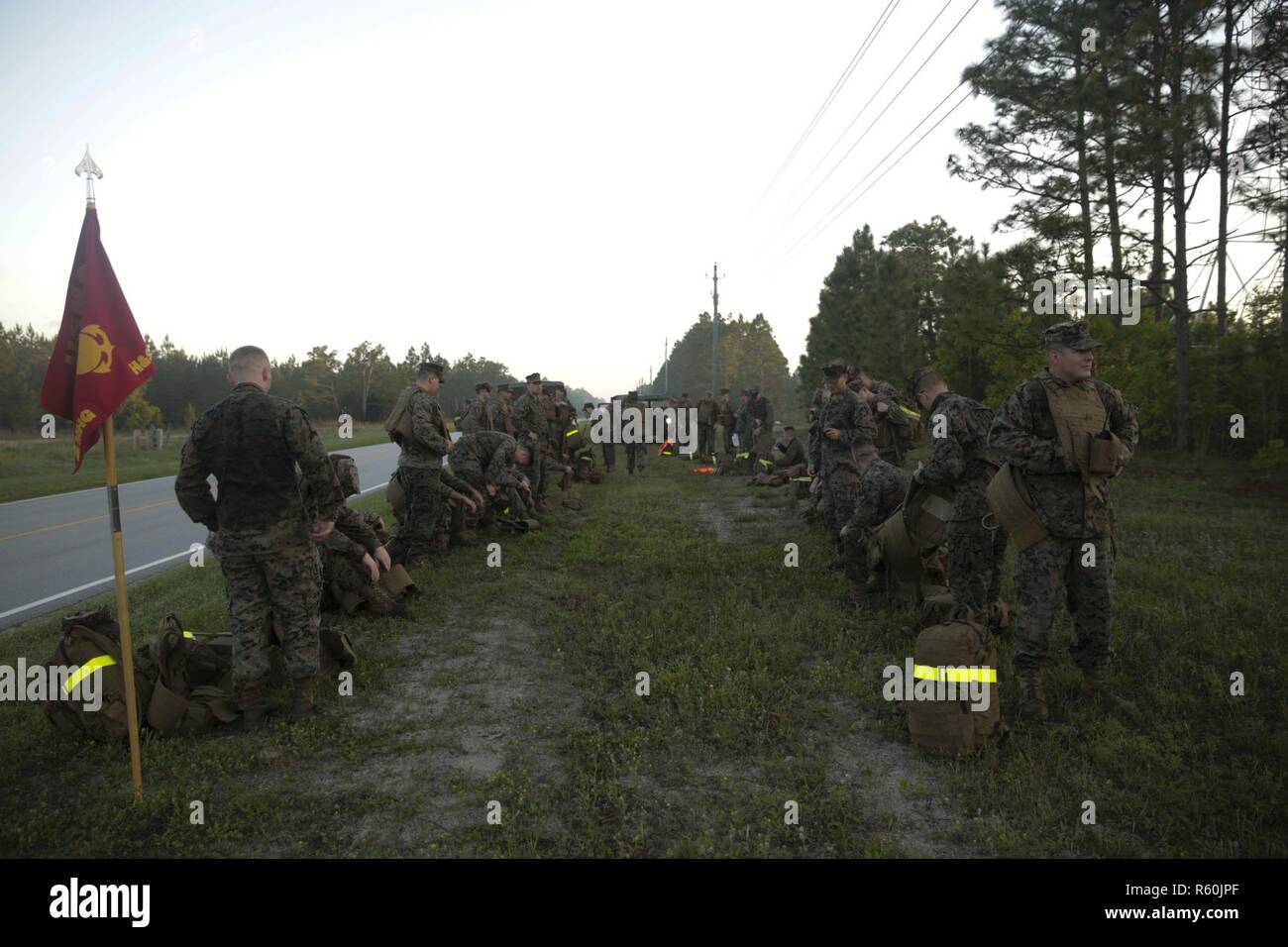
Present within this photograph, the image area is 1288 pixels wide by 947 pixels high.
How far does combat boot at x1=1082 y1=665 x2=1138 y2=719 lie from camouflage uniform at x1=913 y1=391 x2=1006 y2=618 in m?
1.02

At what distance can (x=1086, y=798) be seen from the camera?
3582mm

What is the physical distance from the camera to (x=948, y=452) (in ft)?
18.4

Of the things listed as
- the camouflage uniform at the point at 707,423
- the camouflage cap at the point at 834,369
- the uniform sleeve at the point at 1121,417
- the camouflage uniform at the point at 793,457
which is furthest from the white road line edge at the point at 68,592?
the camouflage uniform at the point at 707,423

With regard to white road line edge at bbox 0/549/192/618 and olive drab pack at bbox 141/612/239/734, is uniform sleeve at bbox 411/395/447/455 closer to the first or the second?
olive drab pack at bbox 141/612/239/734

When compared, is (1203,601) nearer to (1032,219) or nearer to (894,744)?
(894,744)

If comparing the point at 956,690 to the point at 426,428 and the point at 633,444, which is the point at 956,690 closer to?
the point at 426,428

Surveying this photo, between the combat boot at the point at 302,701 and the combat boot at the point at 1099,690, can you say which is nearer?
the combat boot at the point at 1099,690

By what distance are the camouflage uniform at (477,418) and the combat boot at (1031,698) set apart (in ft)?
30.1

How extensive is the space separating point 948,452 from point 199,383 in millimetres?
58976

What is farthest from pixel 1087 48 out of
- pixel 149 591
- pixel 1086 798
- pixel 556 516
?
pixel 149 591

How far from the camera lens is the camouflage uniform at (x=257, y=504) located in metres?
4.44

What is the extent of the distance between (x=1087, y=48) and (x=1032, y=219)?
11.4ft

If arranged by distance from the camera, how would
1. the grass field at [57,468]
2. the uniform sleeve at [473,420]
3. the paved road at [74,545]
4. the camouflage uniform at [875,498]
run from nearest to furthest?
the camouflage uniform at [875,498], the paved road at [74,545], the uniform sleeve at [473,420], the grass field at [57,468]

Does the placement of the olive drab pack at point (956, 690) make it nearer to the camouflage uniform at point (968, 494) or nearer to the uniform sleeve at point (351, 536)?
the camouflage uniform at point (968, 494)
